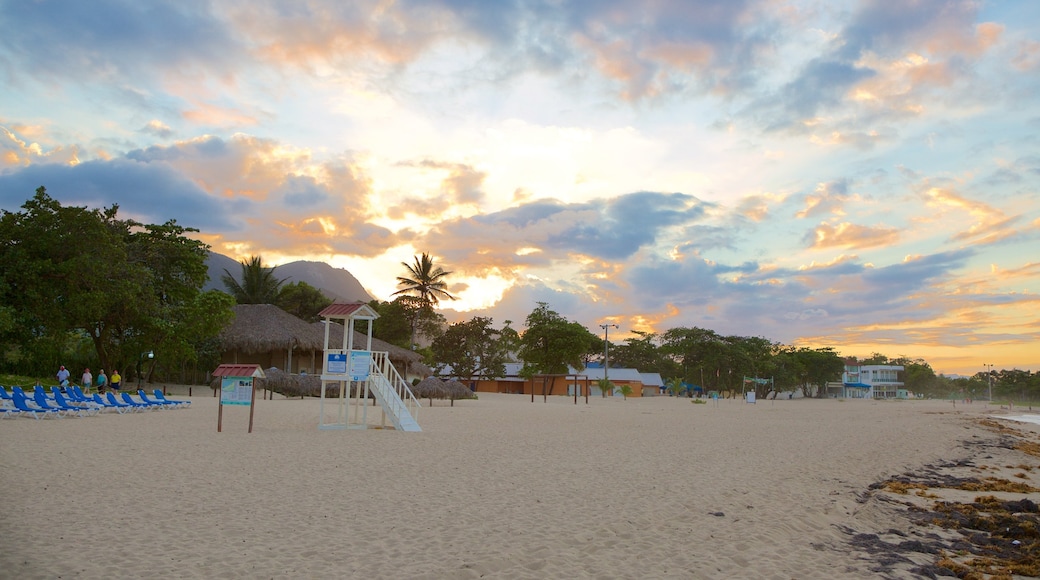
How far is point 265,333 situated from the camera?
38000 millimetres

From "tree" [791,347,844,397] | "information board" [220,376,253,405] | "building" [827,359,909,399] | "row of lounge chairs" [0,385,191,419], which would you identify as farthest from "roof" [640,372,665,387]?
"information board" [220,376,253,405]

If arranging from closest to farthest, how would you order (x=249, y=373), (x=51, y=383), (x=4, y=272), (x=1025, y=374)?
(x=249, y=373) < (x=4, y=272) < (x=51, y=383) < (x=1025, y=374)

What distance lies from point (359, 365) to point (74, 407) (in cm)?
783

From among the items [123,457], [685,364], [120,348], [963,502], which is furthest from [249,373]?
[685,364]

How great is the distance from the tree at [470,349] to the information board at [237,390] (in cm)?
4342

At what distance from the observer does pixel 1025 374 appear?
98375 mm

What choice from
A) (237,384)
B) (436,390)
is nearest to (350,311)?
(237,384)

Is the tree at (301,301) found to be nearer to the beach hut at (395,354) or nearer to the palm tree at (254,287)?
the palm tree at (254,287)

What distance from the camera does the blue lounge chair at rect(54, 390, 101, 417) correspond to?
57.2 ft

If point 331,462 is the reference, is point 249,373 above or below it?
above

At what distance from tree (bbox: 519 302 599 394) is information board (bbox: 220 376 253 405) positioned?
3996 centimetres

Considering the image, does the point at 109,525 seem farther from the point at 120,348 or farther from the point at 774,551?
the point at 120,348

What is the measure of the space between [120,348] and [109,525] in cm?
2867

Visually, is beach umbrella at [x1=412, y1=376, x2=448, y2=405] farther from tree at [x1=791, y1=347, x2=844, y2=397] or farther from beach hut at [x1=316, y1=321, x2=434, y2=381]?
tree at [x1=791, y1=347, x2=844, y2=397]
